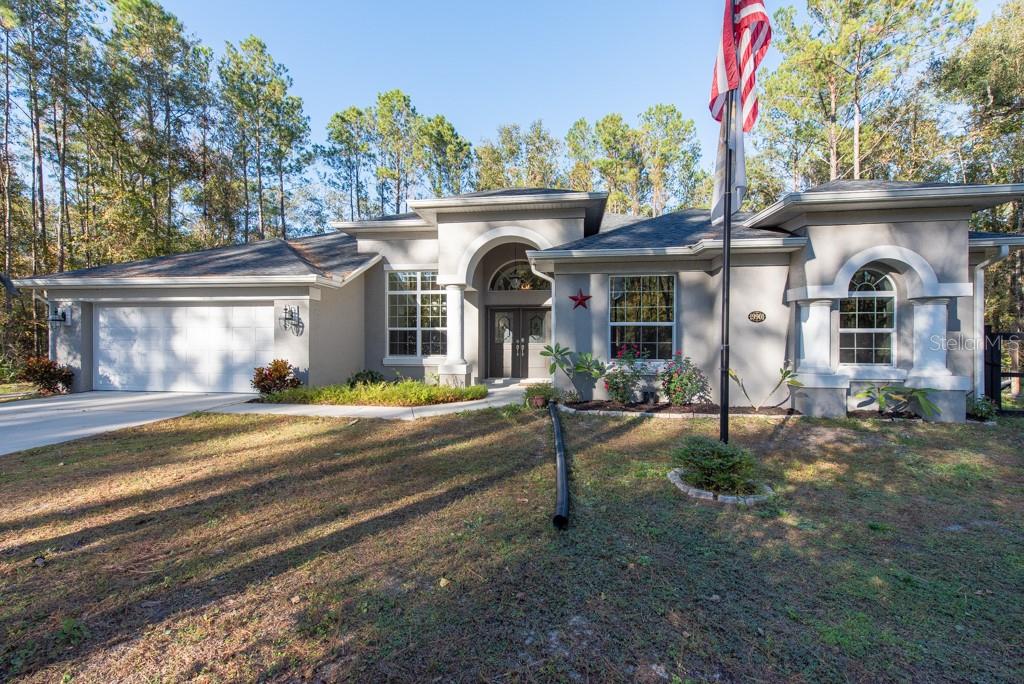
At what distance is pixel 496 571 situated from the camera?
2877 mm

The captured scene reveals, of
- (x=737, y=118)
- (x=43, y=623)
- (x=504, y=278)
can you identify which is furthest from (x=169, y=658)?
(x=504, y=278)

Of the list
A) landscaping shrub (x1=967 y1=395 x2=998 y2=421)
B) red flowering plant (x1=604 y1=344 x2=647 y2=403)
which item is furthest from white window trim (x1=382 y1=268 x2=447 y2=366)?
landscaping shrub (x1=967 y1=395 x2=998 y2=421)

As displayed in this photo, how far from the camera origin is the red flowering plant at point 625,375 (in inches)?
336

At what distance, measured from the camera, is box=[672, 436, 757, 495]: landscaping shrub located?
417 centimetres

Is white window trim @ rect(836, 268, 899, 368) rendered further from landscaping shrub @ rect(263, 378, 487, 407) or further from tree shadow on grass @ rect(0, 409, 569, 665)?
landscaping shrub @ rect(263, 378, 487, 407)

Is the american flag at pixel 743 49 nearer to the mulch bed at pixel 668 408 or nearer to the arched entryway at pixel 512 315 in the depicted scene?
the mulch bed at pixel 668 408

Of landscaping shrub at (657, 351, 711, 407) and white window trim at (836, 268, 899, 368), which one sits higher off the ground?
white window trim at (836, 268, 899, 368)

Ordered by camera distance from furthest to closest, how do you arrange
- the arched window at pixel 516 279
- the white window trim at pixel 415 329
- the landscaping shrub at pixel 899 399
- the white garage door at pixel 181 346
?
the arched window at pixel 516 279 → the white window trim at pixel 415 329 → the white garage door at pixel 181 346 → the landscaping shrub at pixel 899 399

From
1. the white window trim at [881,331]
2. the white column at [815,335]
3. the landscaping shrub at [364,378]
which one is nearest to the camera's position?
the white column at [815,335]

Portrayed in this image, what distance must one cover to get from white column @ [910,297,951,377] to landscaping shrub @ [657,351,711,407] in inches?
130

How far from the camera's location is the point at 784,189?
22891 mm

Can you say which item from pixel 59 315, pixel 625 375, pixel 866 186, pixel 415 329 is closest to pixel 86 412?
pixel 59 315

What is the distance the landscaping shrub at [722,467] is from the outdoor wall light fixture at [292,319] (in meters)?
8.67

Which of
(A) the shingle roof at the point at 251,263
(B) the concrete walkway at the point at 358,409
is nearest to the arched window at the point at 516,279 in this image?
(A) the shingle roof at the point at 251,263
